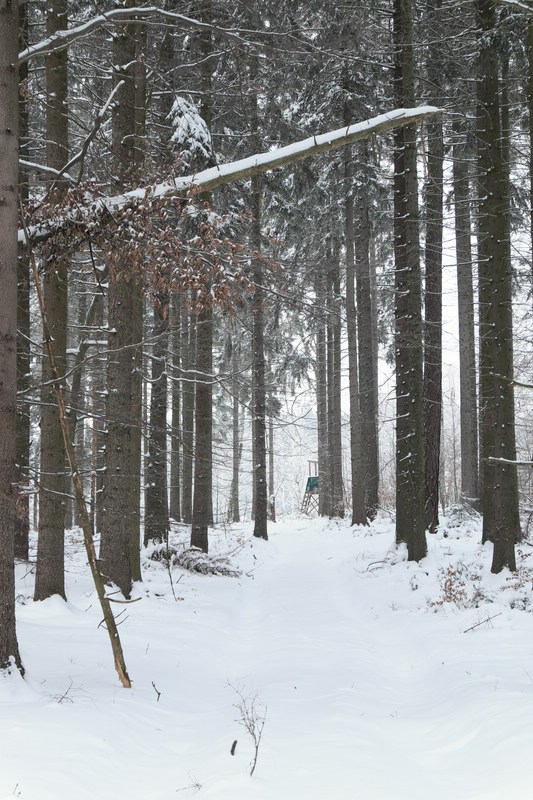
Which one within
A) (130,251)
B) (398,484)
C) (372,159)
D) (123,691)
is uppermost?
(372,159)

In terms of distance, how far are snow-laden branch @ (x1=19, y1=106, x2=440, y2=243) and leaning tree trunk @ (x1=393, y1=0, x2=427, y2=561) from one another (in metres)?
6.62

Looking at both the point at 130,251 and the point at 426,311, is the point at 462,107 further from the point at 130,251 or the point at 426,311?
the point at 130,251

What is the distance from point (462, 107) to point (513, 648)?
36.6 feet

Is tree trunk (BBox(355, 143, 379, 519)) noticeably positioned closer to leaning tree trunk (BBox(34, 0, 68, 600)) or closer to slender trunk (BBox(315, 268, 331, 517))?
slender trunk (BBox(315, 268, 331, 517))

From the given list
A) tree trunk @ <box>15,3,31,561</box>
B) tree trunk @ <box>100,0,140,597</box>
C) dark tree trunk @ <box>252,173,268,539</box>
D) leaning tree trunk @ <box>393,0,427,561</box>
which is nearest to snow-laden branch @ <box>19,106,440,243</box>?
tree trunk @ <box>15,3,31,561</box>

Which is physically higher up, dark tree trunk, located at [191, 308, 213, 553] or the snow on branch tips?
the snow on branch tips

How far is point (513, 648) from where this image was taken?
6.72 meters

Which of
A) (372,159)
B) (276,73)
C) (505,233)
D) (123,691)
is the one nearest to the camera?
(123,691)

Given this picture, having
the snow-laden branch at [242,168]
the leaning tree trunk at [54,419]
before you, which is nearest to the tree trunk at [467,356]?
the leaning tree trunk at [54,419]

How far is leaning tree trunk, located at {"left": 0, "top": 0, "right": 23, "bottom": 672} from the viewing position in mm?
4703

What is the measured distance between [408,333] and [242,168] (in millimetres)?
6968

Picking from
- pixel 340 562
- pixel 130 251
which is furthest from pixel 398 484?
pixel 130 251

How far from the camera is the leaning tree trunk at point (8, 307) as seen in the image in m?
4.70

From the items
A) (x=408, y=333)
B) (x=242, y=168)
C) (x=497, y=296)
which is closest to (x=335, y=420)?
(x=408, y=333)
